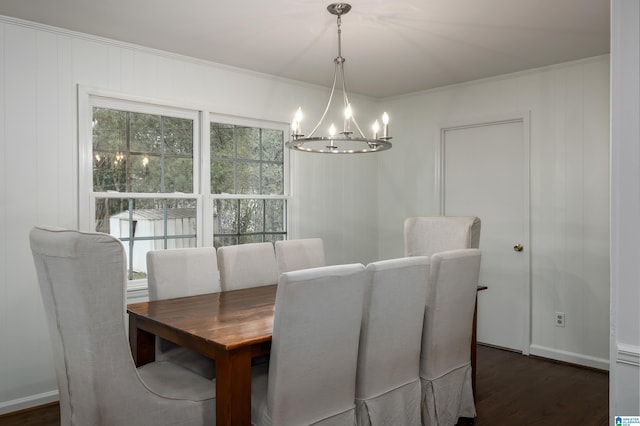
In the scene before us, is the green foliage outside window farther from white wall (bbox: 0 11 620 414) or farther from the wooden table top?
the wooden table top

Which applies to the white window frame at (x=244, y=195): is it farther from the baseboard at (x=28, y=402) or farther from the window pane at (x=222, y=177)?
the baseboard at (x=28, y=402)

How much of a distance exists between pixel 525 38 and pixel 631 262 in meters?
2.09

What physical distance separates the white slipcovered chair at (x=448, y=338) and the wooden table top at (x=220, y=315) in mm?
863

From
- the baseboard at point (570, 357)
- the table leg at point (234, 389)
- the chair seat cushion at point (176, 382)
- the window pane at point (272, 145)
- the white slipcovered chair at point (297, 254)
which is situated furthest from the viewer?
the window pane at point (272, 145)

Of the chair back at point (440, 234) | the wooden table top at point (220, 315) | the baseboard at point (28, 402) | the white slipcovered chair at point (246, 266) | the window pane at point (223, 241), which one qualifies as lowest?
the baseboard at point (28, 402)

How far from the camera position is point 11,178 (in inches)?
117

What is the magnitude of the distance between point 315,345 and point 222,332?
393mm

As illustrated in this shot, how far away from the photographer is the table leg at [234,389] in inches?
71.7

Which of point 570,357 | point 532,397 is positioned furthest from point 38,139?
point 570,357

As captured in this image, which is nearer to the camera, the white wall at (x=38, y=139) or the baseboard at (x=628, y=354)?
the baseboard at (x=628, y=354)

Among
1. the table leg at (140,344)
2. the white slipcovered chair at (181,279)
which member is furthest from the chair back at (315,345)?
the table leg at (140,344)

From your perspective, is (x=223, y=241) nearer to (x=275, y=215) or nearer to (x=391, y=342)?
(x=275, y=215)

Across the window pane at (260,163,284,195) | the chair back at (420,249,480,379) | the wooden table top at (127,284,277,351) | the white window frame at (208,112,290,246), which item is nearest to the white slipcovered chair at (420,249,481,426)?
the chair back at (420,249,480,379)

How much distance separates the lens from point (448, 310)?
8.59 ft
